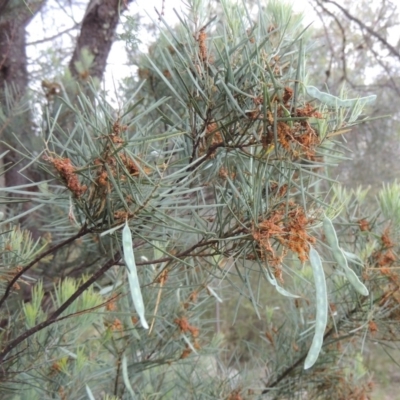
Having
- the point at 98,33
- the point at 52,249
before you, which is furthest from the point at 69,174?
the point at 98,33

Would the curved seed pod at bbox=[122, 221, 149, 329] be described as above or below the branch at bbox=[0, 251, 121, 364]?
above

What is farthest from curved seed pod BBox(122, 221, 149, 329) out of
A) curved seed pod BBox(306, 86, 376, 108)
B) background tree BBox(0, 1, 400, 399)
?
curved seed pod BBox(306, 86, 376, 108)

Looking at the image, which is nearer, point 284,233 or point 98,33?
point 284,233

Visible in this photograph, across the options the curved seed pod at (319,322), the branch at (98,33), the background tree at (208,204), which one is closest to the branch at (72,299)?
the background tree at (208,204)

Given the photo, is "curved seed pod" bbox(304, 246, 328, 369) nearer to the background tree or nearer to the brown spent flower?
the background tree

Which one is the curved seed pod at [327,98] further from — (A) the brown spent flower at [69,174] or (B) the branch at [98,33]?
(B) the branch at [98,33]

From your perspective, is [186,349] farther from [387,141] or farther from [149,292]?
[387,141]

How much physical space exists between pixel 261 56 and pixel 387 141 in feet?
5.25

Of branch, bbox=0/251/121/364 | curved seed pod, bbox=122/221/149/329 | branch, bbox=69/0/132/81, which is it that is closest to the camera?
curved seed pod, bbox=122/221/149/329

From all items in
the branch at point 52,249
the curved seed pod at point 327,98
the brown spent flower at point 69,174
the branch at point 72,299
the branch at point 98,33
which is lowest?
the branch at point 72,299

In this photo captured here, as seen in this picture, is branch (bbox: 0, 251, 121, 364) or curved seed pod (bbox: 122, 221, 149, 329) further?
branch (bbox: 0, 251, 121, 364)

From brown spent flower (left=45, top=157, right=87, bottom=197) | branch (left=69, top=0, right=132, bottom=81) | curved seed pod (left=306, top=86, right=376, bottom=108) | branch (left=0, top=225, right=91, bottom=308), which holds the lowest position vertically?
branch (left=0, top=225, right=91, bottom=308)

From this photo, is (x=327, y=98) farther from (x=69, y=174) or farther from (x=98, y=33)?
(x=98, y=33)

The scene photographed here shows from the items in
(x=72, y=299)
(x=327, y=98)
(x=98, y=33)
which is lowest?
(x=72, y=299)
